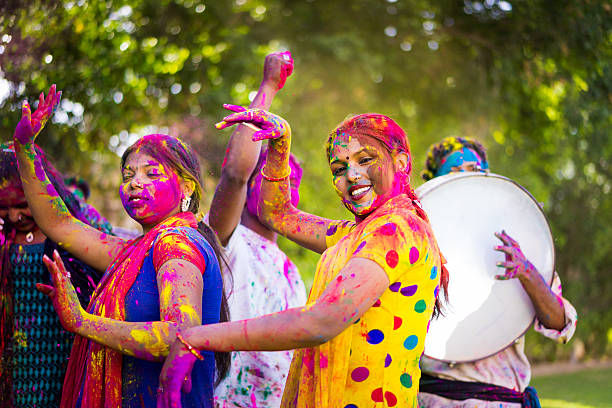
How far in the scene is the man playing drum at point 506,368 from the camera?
304 centimetres

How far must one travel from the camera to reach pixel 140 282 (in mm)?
2094

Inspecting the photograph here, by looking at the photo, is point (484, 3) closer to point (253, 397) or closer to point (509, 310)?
point (509, 310)

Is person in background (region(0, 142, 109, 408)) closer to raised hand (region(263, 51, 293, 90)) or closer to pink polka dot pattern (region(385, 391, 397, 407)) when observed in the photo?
raised hand (region(263, 51, 293, 90))

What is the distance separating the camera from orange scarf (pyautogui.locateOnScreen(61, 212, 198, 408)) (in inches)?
81.2

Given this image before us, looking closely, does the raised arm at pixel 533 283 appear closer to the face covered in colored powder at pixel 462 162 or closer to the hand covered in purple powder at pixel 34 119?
the face covered in colored powder at pixel 462 162

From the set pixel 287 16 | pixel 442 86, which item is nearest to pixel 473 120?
pixel 442 86

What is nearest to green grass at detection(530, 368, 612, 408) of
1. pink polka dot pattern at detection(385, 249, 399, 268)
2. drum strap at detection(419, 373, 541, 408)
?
drum strap at detection(419, 373, 541, 408)

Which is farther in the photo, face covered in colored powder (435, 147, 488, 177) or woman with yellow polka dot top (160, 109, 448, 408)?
face covered in colored powder (435, 147, 488, 177)

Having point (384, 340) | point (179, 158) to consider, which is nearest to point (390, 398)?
point (384, 340)

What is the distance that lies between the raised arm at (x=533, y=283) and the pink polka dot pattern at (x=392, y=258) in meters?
1.42

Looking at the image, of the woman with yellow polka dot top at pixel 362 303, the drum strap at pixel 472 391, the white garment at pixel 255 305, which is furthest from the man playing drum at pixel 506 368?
the woman with yellow polka dot top at pixel 362 303

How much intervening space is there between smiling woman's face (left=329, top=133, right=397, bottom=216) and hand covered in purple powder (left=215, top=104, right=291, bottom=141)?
26 centimetres

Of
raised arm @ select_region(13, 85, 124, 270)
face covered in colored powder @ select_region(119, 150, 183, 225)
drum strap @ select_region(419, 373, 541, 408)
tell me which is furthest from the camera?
drum strap @ select_region(419, 373, 541, 408)

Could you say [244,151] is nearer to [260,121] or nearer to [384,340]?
[260,121]
